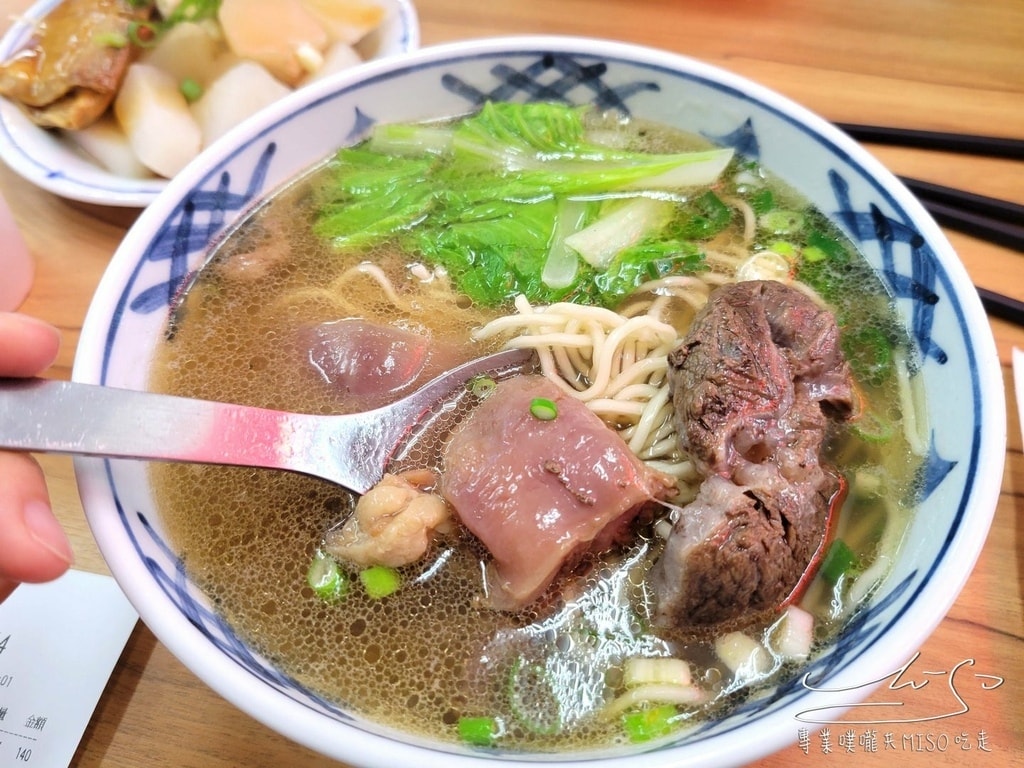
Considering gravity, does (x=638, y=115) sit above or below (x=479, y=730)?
above

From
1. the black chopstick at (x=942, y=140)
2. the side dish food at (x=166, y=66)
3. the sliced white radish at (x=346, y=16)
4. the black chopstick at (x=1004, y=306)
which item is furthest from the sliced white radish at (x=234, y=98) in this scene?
the black chopstick at (x=1004, y=306)

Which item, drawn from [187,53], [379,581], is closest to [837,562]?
[379,581]

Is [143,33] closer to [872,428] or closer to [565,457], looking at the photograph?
[565,457]

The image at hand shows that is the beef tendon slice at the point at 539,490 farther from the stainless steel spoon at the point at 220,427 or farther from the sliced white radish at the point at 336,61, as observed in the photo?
the sliced white radish at the point at 336,61

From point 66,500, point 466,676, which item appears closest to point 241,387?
point 66,500

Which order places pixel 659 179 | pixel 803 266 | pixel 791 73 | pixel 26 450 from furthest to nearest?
pixel 791 73
pixel 659 179
pixel 803 266
pixel 26 450

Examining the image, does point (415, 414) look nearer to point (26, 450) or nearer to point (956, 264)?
point (26, 450)
